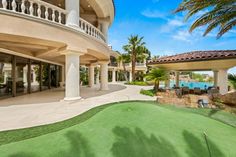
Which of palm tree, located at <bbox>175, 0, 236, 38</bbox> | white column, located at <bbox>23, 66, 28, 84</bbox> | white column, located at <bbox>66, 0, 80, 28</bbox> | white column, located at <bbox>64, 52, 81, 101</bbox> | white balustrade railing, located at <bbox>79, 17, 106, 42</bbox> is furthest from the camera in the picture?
white column, located at <bbox>23, 66, 28, 84</bbox>

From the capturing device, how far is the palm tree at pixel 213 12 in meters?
7.57

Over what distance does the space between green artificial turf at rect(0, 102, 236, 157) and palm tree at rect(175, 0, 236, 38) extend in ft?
18.4

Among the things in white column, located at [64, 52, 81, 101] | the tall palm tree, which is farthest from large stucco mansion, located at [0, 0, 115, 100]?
the tall palm tree

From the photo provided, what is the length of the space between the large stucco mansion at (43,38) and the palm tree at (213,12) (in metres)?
6.05

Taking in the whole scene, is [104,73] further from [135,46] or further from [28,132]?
[135,46]

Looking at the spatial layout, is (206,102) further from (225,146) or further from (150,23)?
(150,23)

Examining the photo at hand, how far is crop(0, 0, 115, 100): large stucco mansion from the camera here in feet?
25.4

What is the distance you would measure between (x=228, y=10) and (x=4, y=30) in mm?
10888

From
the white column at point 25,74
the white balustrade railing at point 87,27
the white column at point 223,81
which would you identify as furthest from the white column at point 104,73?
the white column at point 223,81

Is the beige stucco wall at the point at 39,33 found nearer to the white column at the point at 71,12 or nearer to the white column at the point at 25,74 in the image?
the white column at the point at 71,12

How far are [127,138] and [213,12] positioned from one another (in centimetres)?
781

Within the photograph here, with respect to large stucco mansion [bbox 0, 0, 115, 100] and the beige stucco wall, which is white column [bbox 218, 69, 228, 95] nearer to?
large stucco mansion [bbox 0, 0, 115, 100]

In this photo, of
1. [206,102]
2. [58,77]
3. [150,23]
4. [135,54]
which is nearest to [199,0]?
[206,102]

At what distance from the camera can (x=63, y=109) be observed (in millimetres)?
8281
